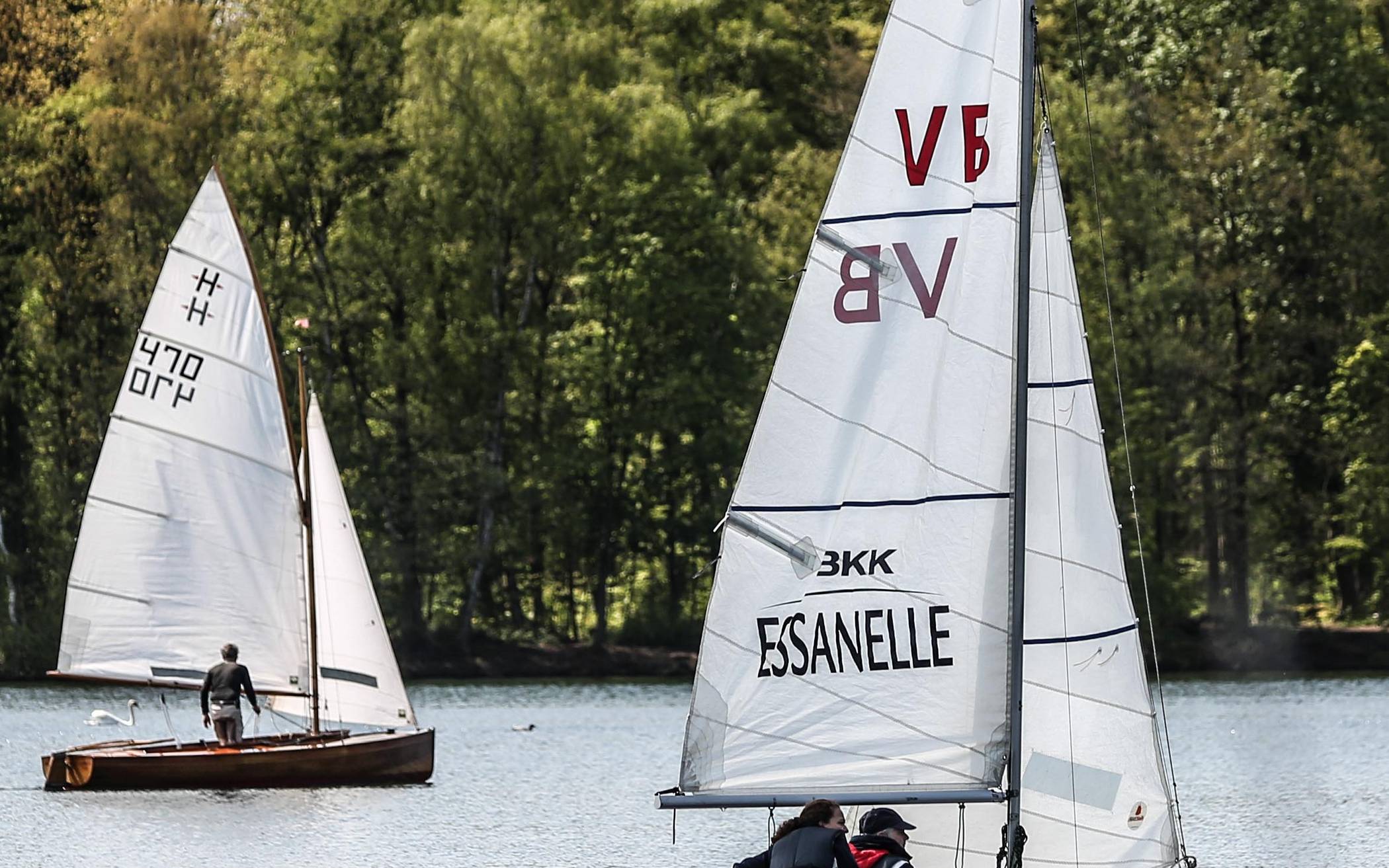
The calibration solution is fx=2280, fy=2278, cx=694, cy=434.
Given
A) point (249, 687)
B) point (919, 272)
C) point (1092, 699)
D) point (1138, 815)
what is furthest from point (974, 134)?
point (249, 687)

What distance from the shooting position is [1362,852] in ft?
79.2

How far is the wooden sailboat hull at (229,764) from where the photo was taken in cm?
2864

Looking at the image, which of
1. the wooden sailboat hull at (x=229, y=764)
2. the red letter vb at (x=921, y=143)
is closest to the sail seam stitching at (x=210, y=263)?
the wooden sailboat hull at (x=229, y=764)

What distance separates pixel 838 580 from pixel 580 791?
18.8 metres

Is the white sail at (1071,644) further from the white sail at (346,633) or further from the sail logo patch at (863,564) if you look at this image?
the white sail at (346,633)

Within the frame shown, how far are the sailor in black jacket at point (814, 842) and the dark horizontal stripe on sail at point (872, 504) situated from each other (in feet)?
5.98

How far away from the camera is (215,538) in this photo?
30891 mm

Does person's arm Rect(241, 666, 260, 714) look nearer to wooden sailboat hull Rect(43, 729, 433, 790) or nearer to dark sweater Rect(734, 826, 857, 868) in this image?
wooden sailboat hull Rect(43, 729, 433, 790)

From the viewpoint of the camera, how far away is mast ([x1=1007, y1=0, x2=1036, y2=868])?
13.5 m

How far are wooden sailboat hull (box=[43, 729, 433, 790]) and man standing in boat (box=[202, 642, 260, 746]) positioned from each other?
1.02 feet

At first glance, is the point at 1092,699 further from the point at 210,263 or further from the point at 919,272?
the point at 210,263

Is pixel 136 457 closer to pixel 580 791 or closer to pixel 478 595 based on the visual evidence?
pixel 580 791

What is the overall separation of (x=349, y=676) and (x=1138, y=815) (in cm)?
1839

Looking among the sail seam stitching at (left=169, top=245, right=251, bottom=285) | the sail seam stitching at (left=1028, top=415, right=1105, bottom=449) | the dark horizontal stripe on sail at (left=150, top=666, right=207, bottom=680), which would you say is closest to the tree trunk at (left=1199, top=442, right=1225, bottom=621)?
the sail seam stitching at (left=169, top=245, right=251, bottom=285)
